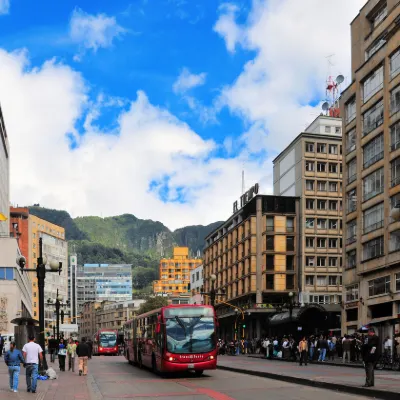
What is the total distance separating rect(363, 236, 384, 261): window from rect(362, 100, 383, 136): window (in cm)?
888

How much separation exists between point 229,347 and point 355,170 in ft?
87.6

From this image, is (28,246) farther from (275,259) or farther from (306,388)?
(306,388)

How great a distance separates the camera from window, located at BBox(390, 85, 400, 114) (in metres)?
52.6

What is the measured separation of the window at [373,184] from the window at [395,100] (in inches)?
194

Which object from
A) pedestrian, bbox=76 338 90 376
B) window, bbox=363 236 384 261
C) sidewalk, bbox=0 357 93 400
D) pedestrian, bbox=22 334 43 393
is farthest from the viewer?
window, bbox=363 236 384 261

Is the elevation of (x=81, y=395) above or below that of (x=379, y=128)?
below

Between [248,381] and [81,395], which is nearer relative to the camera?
[81,395]

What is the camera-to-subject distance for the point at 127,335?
47906 mm

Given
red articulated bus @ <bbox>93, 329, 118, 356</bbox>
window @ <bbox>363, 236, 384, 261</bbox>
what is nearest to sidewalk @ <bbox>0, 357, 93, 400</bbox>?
window @ <bbox>363, 236, 384, 261</bbox>

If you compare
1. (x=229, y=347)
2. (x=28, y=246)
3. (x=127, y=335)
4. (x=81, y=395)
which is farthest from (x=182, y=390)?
(x=28, y=246)

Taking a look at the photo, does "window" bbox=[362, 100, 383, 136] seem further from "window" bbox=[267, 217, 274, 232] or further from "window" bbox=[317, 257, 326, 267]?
"window" bbox=[267, 217, 274, 232]

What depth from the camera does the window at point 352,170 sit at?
62.2m

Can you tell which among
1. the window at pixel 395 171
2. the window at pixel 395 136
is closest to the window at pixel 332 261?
the window at pixel 395 171

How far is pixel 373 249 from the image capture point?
56562mm
